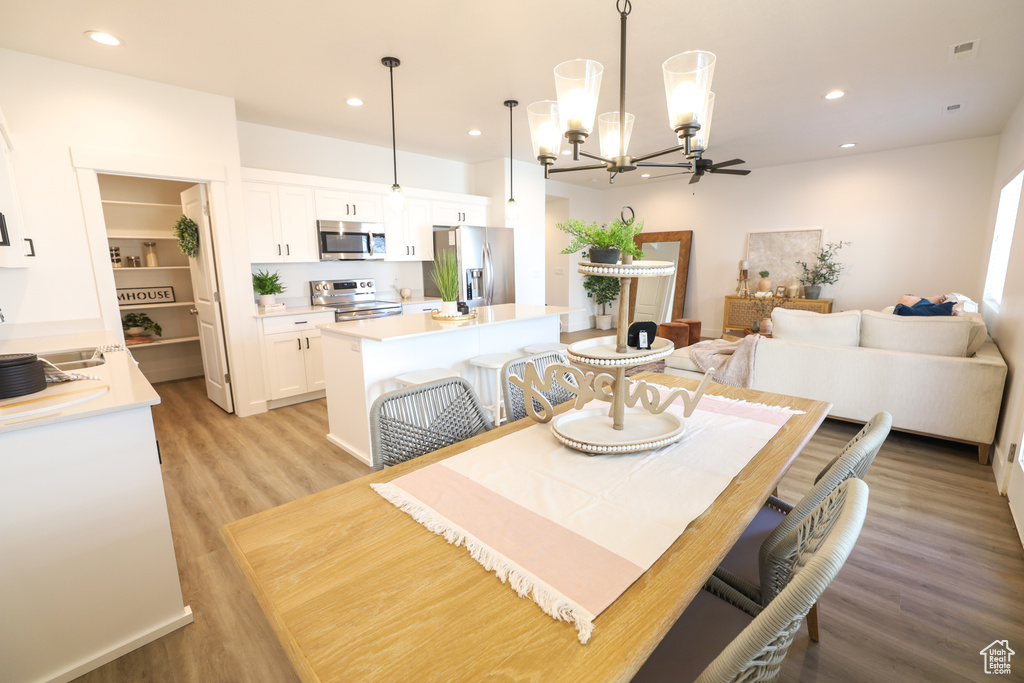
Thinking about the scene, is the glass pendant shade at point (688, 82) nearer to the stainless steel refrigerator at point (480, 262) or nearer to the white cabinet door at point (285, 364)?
the white cabinet door at point (285, 364)

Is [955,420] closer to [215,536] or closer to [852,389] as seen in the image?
[852,389]

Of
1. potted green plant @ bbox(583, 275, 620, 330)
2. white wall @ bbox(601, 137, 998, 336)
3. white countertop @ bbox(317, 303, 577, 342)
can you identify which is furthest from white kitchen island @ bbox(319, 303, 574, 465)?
white wall @ bbox(601, 137, 998, 336)

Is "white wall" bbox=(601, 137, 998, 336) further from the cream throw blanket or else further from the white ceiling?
the cream throw blanket

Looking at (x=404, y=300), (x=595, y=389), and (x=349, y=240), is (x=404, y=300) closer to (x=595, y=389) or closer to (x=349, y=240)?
(x=349, y=240)

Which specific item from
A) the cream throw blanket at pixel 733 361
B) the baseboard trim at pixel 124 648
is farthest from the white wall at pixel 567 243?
the baseboard trim at pixel 124 648

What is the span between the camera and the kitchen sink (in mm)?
2254

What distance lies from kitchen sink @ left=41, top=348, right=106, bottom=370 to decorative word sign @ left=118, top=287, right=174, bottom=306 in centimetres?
245

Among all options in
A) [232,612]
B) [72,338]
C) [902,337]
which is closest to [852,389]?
Result: [902,337]

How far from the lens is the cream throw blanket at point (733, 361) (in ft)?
11.5

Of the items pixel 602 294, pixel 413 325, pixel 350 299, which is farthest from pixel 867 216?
pixel 350 299

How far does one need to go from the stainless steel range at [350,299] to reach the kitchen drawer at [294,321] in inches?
5.5

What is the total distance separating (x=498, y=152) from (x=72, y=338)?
14.7 ft

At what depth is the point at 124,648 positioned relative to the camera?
5.06ft

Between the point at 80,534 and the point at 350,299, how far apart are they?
3.66m
